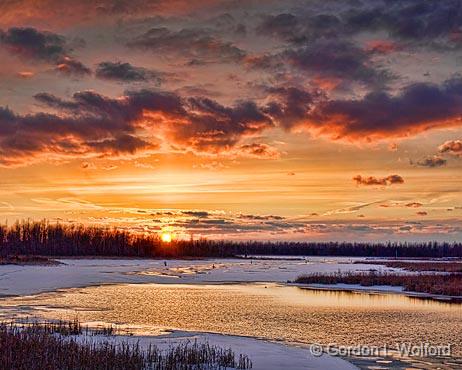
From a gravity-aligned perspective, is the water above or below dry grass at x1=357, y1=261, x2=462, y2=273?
below

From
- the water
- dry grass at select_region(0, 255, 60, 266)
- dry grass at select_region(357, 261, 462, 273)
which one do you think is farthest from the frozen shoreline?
dry grass at select_region(0, 255, 60, 266)

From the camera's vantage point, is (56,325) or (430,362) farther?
(56,325)

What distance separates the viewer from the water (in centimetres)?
2394

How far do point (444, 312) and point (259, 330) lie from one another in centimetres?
1365

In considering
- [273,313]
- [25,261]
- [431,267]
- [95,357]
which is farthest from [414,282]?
[25,261]

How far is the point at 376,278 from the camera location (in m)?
53.3

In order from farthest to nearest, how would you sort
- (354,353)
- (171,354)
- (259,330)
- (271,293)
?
1. (271,293)
2. (259,330)
3. (354,353)
4. (171,354)

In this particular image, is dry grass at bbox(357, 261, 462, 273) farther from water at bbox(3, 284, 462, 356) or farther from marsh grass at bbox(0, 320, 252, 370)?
marsh grass at bbox(0, 320, 252, 370)

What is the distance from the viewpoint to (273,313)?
101 ft

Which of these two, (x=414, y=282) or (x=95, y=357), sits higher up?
(x=95, y=357)

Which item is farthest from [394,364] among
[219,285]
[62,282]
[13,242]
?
[13,242]

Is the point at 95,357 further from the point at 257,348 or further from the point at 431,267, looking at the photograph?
the point at 431,267

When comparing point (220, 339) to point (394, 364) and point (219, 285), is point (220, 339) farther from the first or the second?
point (219, 285)

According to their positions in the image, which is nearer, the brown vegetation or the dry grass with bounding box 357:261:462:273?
the dry grass with bounding box 357:261:462:273
